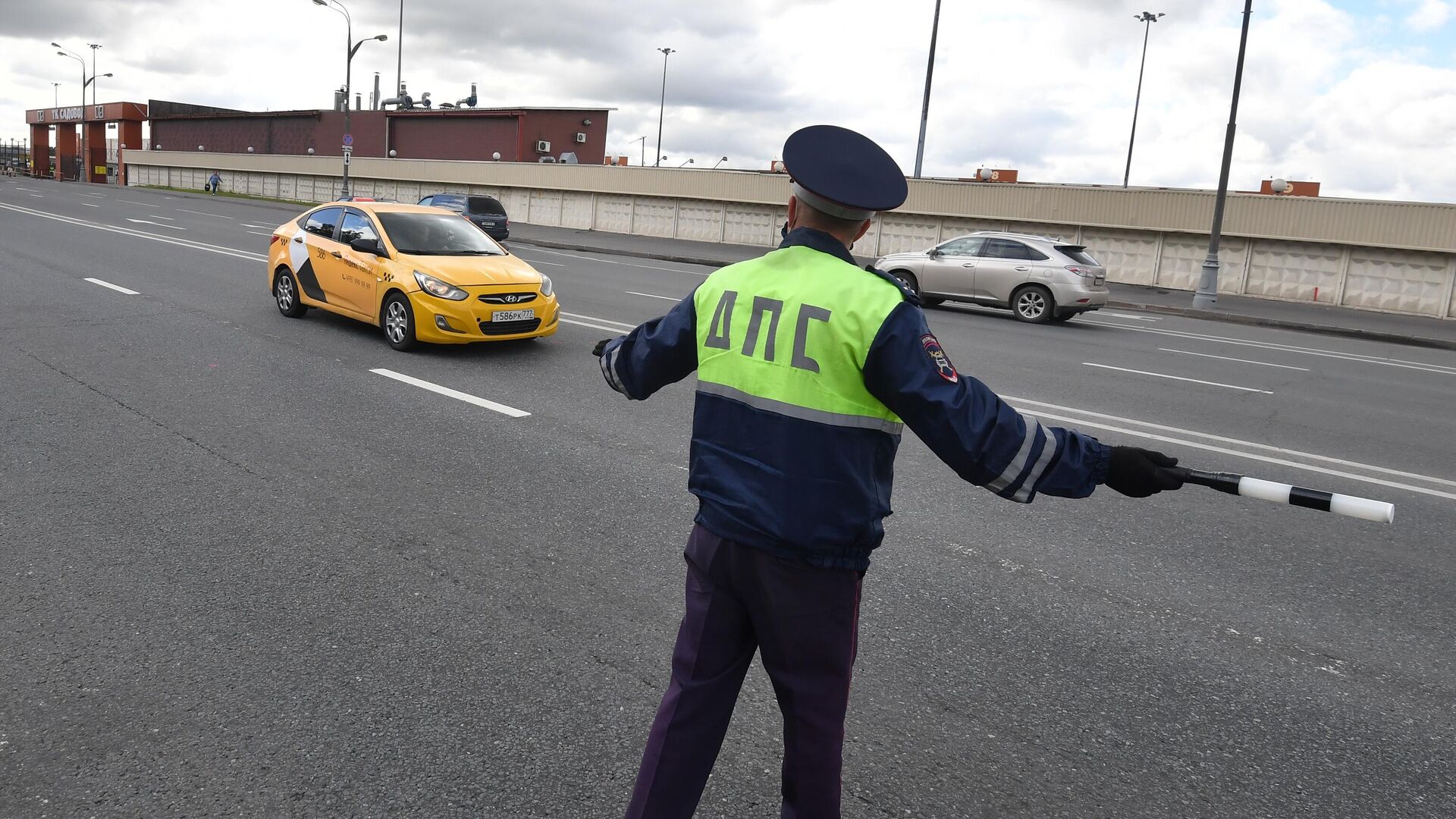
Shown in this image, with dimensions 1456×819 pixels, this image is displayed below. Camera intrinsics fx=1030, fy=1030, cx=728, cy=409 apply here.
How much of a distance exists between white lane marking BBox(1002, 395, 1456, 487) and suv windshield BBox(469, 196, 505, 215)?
23664mm

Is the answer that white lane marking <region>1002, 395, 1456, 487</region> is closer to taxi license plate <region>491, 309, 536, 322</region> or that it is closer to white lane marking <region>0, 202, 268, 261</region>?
taxi license plate <region>491, 309, 536, 322</region>

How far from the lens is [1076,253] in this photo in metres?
17.8

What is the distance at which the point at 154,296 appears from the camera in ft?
41.3

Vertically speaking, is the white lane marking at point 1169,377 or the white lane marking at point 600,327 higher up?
the white lane marking at point 1169,377

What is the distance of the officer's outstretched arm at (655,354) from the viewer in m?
2.50

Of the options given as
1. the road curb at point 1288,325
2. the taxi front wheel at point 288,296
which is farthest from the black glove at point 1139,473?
the road curb at point 1288,325

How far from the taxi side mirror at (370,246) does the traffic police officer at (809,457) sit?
8.83 metres

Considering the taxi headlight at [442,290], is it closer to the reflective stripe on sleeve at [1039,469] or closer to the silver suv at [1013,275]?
the reflective stripe on sleeve at [1039,469]

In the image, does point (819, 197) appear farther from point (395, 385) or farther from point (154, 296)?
point (154, 296)

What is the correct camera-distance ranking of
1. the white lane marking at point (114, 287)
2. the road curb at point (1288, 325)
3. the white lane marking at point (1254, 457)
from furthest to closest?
the road curb at point (1288, 325) < the white lane marking at point (114, 287) < the white lane marking at point (1254, 457)

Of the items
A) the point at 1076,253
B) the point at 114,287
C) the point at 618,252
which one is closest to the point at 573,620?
the point at 114,287

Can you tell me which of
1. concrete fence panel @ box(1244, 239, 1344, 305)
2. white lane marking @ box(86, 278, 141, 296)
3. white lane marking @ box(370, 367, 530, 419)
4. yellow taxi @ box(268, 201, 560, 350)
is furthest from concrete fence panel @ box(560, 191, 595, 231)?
white lane marking @ box(370, 367, 530, 419)

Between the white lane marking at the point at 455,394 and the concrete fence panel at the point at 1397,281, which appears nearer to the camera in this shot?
the white lane marking at the point at 455,394

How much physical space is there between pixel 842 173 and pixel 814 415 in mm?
559
